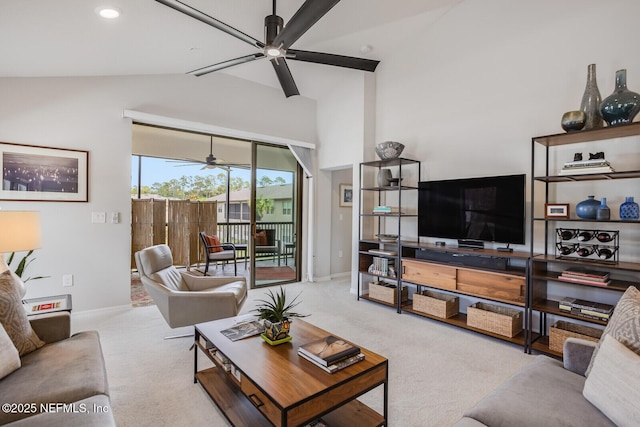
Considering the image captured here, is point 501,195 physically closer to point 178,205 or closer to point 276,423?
point 276,423

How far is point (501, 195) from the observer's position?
3260mm

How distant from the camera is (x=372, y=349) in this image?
2883 mm

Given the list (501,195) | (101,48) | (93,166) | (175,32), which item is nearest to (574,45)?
(501,195)

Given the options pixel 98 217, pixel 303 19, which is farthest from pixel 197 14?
pixel 98 217

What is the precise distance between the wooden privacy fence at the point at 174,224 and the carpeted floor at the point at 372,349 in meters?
2.65

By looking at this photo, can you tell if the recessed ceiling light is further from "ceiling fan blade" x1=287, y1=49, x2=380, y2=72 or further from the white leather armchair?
the white leather armchair

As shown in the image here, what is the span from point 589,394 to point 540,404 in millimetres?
201

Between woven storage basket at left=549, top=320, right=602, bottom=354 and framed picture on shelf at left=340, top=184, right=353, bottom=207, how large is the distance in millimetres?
3659

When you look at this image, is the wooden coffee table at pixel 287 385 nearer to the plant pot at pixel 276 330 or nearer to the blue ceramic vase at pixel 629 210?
the plant pot at pixel 276 330

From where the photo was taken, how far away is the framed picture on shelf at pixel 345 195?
591 cm

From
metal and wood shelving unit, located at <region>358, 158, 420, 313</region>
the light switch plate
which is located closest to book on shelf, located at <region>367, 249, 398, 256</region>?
metal and wood shelving unit, located at <region>358, 158, 420, 313</region>

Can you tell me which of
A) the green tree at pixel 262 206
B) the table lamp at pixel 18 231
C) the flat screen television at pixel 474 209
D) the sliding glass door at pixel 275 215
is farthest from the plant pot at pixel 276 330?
the green tree at pixel 262 206

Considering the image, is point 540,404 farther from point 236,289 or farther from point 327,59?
point 327,59

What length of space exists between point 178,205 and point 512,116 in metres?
5.87
